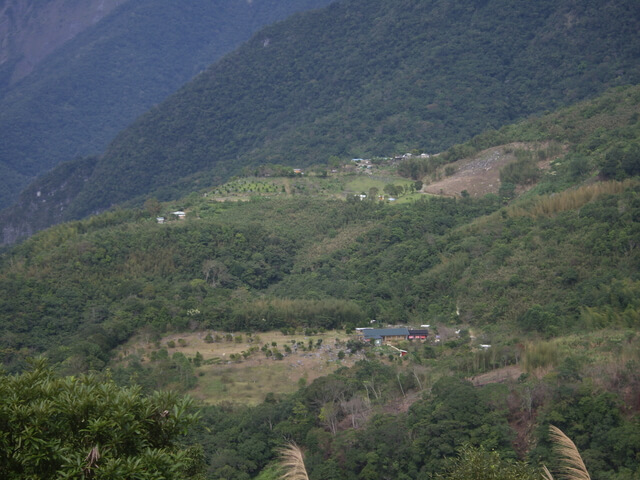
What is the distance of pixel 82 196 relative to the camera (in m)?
93.8

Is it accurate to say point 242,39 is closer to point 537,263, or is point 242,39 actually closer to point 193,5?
point 193,5

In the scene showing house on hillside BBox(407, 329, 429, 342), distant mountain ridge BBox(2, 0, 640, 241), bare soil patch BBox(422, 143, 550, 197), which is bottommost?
house on hillside BBox(407, 329, 429, 342)

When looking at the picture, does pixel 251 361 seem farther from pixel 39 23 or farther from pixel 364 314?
pixel 39 23

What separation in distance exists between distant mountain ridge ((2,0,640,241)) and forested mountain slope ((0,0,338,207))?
28.2 m

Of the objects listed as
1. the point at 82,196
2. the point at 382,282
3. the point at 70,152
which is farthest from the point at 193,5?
the point at 382,282

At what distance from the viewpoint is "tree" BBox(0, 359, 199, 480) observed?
34.6 feet

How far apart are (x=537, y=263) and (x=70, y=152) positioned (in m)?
109

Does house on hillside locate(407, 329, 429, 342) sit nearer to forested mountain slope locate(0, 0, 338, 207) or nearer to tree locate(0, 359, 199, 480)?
tree locate(0, 359, 199, 480)

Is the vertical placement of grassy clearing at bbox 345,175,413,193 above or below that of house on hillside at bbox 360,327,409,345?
above

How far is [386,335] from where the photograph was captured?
3425 centimetres

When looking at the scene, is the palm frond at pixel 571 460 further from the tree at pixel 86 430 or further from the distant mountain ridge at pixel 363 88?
the distant mountain ridge at pixel 363 88

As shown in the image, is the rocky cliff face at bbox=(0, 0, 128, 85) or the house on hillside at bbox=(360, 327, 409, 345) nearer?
the house on hillside at bbox=(360, 327, 409, 345)

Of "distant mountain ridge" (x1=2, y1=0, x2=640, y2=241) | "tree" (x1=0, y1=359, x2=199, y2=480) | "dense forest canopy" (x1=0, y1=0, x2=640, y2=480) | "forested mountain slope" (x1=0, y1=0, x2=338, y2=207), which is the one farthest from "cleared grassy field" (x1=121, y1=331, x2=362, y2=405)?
"forested mountain slope" (x1=0, y1=0, x2=338, y2=207)

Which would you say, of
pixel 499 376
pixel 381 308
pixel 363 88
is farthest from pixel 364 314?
pixel 363 88
